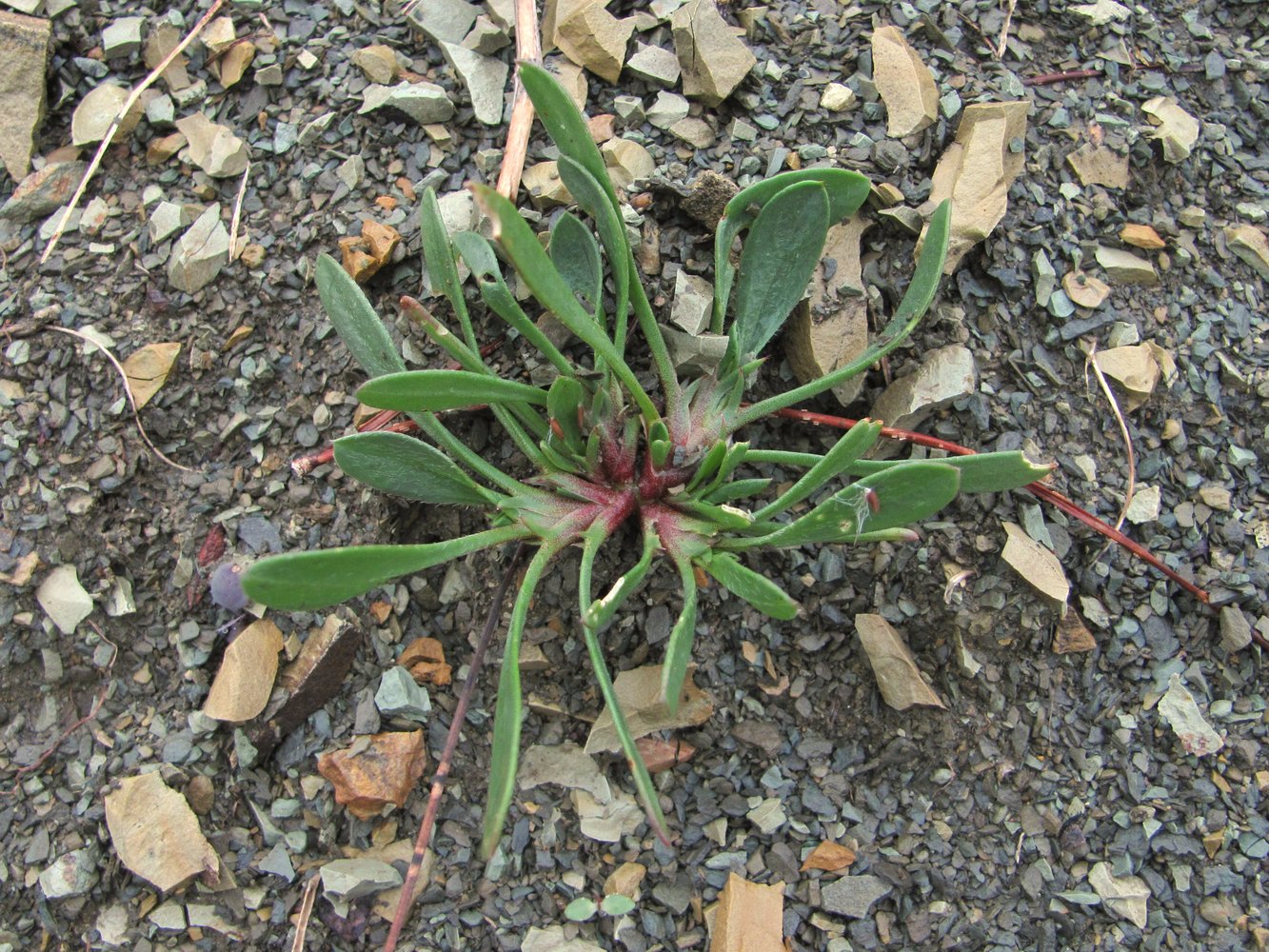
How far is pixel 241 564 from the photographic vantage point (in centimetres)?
168

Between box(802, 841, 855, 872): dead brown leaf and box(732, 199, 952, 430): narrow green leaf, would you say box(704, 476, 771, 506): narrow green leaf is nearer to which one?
box(732, 199, 952, 430): narrow green leaf

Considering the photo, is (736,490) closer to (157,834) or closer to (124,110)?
(157,834)

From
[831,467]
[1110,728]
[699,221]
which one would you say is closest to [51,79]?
[699,221]

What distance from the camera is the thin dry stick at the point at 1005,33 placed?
199 centimetres

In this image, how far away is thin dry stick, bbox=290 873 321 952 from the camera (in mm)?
1550

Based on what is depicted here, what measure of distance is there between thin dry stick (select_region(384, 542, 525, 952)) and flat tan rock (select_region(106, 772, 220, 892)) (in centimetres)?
32

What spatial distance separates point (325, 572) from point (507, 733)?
0.30 m

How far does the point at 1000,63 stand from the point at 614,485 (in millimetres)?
1152

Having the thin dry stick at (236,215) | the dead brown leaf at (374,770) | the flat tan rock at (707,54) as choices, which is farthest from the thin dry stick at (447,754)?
the flat tan rock at (707,54)

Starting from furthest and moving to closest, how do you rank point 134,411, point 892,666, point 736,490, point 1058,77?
point 1058,77 → point 134,411 → point 892,666 → point 736,490

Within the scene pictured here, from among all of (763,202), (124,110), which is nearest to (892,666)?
(763,202)

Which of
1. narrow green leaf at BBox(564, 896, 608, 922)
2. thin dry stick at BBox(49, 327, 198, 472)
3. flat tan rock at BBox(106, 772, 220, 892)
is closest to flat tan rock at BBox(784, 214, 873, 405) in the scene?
narrow green leaf at BBox(564, 896, 608, 922)

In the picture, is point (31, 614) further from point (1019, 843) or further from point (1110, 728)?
point (1110, 728)

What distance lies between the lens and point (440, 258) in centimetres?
157
